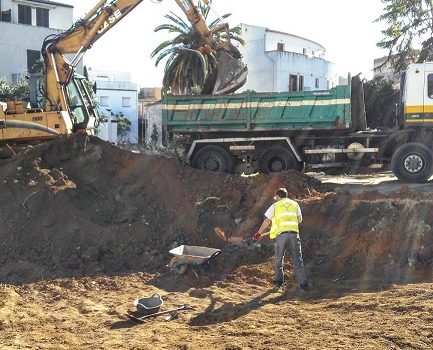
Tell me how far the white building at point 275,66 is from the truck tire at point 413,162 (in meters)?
26.6

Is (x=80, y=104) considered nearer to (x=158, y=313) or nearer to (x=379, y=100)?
(x=158, y=313)

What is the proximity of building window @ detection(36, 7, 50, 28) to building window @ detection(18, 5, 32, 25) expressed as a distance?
0.51 m

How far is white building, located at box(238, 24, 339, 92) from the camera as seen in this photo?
135 feet

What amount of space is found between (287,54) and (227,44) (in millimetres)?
26724

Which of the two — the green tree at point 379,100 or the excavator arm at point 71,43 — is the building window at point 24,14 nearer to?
the green tree at point 379,100

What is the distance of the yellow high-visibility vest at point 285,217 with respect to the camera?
8.68 m

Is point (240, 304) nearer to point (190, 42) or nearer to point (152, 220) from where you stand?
point (152, 220)

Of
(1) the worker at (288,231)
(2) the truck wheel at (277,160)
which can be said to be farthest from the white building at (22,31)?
(1) the worker at (288,231)

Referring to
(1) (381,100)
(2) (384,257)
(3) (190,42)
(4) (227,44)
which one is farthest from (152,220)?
(3) (190,42)

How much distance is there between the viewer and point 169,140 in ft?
53.3

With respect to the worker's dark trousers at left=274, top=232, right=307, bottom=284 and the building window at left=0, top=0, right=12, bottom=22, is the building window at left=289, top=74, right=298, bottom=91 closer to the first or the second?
the building window at left=0, top=0, right=12, bottom=22

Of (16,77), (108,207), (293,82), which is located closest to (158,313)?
(108,207)

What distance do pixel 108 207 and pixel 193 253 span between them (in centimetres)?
278

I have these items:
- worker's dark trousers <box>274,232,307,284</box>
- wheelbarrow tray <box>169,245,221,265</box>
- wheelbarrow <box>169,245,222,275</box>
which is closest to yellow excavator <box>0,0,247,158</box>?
wheelbarrow tray <box>169,245,221,265</box>
